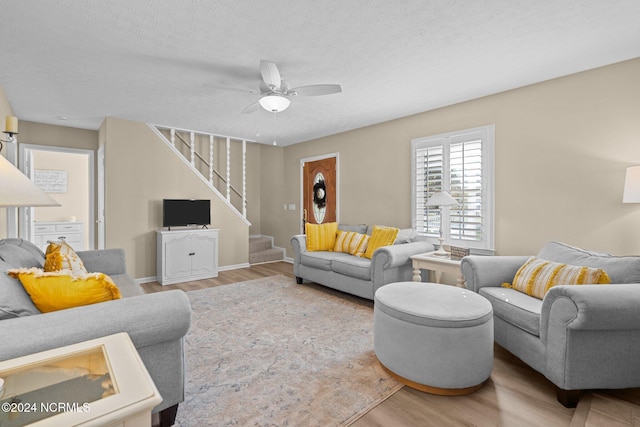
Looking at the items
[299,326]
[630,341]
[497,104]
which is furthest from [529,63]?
[299,326]

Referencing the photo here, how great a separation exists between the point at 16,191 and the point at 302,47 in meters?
2.02

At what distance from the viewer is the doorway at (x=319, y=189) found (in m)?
5.39

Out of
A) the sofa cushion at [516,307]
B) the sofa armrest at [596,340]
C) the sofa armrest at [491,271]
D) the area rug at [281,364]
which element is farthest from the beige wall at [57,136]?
the sofa armrest at [596,340]

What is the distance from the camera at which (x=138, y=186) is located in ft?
15.0

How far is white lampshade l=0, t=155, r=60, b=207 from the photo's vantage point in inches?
39.0

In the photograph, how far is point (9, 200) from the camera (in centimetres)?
99

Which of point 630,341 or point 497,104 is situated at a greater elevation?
point 497,104

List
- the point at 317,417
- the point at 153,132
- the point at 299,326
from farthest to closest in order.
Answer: the point at 153,132, the point at 299,326, the point at 317,417

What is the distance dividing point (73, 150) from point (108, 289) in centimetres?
Answer: 469

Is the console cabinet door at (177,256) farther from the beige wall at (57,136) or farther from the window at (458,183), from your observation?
the window at (458,183)

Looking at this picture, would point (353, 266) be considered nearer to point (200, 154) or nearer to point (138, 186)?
point (138, 186)

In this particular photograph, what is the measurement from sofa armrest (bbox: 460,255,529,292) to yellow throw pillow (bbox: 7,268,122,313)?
2.67 m

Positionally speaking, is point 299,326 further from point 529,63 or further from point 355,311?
point 529,63

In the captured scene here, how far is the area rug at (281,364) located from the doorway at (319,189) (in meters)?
2.12
